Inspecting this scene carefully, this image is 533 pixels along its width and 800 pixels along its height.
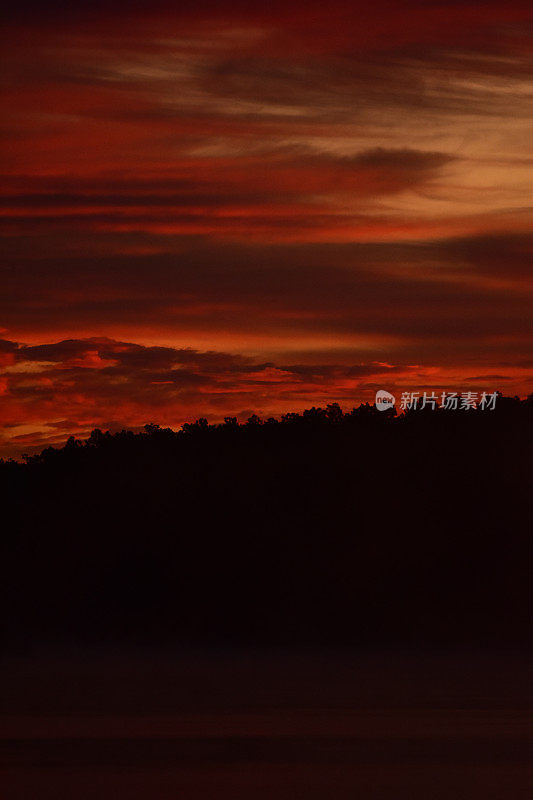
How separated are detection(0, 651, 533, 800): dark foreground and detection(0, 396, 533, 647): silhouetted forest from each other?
758 centimetres

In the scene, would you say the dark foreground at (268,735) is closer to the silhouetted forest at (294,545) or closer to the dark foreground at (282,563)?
the dark foreground at (282,563)

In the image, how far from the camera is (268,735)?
19781 millimetres

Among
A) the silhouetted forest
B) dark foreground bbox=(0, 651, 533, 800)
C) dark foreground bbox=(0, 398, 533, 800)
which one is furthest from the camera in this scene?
the silhouetted forest

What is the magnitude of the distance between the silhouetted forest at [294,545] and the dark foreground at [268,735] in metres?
7.58

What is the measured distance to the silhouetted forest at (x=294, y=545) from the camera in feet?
141

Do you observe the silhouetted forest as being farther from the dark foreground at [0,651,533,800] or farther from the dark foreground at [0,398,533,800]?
the dark foreground at [0,651,533,800]

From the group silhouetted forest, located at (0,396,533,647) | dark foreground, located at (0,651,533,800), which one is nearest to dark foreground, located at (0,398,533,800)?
silhouetted forest, located at (0,396,533,647)

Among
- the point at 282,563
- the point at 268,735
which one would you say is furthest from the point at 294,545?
the point at 268,735

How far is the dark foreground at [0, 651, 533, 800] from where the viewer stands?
15.3 meters

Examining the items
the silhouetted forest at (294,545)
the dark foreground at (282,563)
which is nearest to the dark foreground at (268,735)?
the dark foreground at (282,563)

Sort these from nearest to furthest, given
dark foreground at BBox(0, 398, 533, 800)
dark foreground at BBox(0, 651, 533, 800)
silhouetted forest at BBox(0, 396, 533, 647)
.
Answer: dark foreground at BBox(0, 651, 533, 800) → dark foreground at BBox(0, 398, 533, 800) → silhouetted forest at BBox(0, 396, 533, 647)

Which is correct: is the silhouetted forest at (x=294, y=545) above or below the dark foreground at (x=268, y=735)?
above

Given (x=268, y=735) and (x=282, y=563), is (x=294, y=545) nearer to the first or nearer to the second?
(x=282, y=563)

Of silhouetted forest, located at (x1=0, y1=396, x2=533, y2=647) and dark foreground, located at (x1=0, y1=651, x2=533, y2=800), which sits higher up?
silhouetted forest, located at (x1=0, y1=396, x2=533, y2=647)
